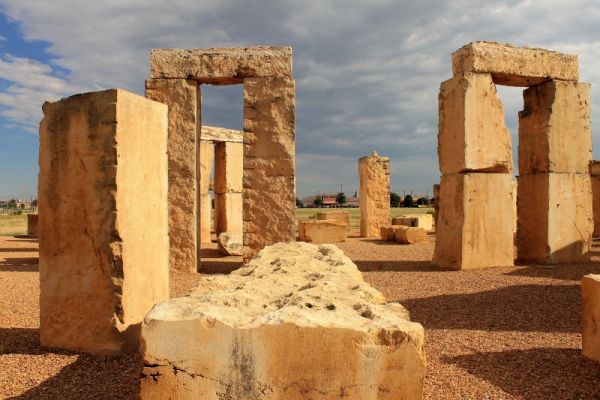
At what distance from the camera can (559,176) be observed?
9023 mm

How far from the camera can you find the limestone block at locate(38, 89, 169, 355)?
3785mm

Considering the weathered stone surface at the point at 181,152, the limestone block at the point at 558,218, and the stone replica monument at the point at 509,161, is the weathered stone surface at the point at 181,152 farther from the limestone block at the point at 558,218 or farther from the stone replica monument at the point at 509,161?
the limestone block at the point at 558,218

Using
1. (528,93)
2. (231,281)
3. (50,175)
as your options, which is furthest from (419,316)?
(528,93)

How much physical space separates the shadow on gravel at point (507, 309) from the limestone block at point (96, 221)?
2.73 m

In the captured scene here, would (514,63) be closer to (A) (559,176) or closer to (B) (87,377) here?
(A) (559,176)

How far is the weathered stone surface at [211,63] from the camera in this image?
28.0 feet

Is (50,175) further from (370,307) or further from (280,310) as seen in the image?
(370,307)

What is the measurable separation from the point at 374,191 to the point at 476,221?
24.5ft

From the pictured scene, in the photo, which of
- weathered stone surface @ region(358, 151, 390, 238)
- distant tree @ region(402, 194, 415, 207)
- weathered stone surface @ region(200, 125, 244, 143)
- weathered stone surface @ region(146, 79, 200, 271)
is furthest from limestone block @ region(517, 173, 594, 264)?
distant tree @ region(402, 194, 415, 207)

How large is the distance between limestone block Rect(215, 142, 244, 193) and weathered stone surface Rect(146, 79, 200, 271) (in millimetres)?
5855

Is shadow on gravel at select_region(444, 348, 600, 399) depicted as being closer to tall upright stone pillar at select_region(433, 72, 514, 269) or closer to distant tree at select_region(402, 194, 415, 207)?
tall upright stone pillar at select_region(433, 72, 514, 269)

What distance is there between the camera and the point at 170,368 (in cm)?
235

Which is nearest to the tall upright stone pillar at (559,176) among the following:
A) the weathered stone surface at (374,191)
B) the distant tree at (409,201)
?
the weathered stone surface at (374,191)

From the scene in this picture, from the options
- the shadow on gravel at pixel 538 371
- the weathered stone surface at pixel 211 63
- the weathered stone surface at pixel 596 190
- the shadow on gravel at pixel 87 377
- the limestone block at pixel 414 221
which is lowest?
the shadow on gravel at pixel 538 371
